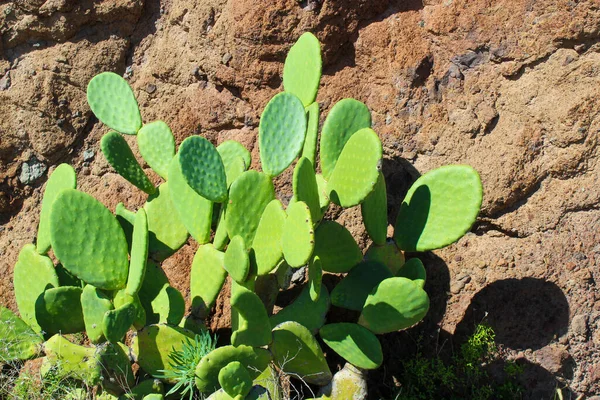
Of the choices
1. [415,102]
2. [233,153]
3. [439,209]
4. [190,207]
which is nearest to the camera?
[439,209]

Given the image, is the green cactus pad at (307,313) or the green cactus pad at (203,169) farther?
the green cactus pad at (307,313)

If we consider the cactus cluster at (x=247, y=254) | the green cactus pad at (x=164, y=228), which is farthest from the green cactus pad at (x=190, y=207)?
the green cactus pad at (x=164, y=228)

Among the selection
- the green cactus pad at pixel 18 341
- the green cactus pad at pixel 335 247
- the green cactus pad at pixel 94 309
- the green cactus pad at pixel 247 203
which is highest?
the green cactus pad at pixel 247 203

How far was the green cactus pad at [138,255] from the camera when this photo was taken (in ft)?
8.43

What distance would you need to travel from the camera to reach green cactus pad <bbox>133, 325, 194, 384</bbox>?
2701mm

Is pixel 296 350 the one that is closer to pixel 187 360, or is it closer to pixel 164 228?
pixel 187 360

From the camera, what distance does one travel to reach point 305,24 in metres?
3.24

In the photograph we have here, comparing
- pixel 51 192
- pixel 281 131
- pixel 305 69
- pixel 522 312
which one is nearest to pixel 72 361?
pixel 51 192

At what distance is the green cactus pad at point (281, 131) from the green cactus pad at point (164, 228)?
1.64ft

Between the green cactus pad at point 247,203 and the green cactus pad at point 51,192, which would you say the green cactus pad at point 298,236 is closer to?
the green cactus pad at point 247,203

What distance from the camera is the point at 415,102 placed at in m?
3.15

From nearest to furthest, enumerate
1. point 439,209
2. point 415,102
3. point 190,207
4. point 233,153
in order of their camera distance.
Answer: point 439,209 → point 190,207 → point 233,153 → point 415,102

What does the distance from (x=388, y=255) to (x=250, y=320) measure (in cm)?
60

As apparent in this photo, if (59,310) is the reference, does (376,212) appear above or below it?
above
